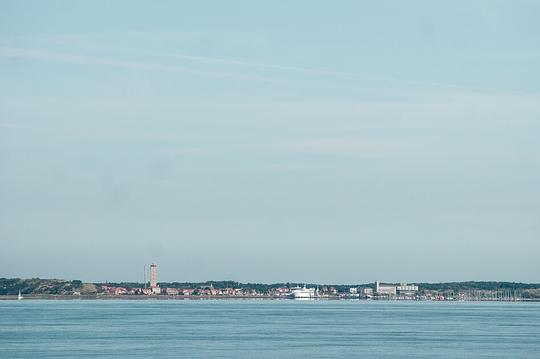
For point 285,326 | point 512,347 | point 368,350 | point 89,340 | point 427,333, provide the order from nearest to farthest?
1. point 368,350
2. point 512,347
3. point 89,340
4. point 427,333
5. point 285,326

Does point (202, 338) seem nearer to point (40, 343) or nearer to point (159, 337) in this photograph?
point (159, 337)

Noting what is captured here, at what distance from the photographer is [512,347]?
79250 mm

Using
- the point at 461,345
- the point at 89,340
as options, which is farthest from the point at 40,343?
the point at 461,345

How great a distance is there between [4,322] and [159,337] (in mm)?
35762

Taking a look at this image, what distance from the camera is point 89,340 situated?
8444cm

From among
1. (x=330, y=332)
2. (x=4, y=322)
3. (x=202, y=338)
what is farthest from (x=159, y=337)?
(x=4, y=322)

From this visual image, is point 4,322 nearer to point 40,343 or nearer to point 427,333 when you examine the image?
point 40,343

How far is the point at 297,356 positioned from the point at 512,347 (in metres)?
18.6

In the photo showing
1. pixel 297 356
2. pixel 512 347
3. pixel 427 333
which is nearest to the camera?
pixel 297 356

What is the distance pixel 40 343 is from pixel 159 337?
10.8 metres

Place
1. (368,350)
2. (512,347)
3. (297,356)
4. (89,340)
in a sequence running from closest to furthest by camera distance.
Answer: (297,356) → (368,350) → (512,347) → (89,340)

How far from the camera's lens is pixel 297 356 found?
68812mm

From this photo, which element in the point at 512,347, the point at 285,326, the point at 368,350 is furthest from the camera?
the point at 285,326

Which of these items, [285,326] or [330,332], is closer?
[330,332]
